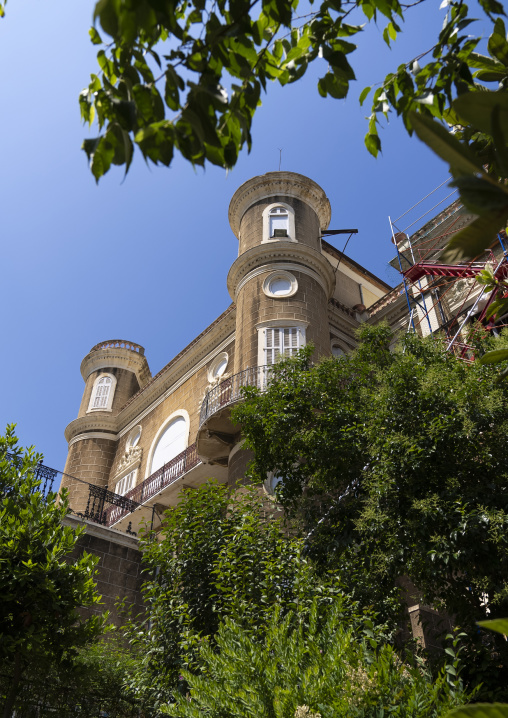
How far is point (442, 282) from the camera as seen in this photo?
1814 centimetres

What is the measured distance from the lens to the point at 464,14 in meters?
3.78

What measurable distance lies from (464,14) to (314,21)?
88 cm

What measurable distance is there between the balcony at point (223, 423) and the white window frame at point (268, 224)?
4530mm

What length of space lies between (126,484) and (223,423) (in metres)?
8.06

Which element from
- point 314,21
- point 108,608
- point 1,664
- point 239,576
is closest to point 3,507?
point 1,664

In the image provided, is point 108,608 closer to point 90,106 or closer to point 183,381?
point 183,381

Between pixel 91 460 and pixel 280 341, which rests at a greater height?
pixel 91 460

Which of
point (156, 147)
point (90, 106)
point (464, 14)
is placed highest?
point (464, 14)

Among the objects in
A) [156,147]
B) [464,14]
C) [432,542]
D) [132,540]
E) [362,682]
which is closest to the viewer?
[156,147]

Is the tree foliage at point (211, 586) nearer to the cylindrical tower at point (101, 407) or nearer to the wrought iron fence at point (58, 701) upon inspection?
the wrought iron fence at point (58, 701)

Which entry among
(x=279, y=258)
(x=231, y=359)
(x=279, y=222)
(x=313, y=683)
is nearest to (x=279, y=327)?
(x=279, y=258)

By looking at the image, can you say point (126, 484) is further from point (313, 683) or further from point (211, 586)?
point (313, 683)

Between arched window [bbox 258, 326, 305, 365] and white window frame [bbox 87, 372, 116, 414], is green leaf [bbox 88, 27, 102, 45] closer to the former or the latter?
arched window [bbox 258, 326, 305, 365]

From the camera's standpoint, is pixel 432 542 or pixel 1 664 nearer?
pixel 432 542
